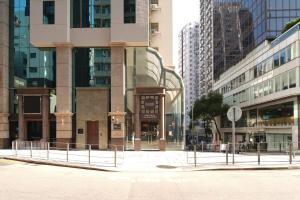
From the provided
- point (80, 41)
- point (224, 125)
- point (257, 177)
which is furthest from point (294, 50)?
point (224, 125)

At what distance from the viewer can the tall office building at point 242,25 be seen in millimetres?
Result: 61500

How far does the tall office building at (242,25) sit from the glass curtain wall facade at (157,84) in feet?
95.9

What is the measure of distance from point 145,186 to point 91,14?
24.0 metres

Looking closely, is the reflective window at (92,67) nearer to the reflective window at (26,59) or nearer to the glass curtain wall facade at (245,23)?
the reflective window at (26,59)

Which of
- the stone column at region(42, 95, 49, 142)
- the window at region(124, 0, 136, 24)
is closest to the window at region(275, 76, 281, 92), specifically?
the window at region(124, 0, 136, 24)

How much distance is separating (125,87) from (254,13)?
4153cm

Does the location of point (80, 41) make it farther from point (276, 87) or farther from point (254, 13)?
point (254, 13)

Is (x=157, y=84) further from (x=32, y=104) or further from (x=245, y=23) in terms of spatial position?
(x=245, y=23)

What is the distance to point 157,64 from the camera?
35844mm

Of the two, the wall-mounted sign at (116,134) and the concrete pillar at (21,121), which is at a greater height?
the concrete pillar at (21,121)

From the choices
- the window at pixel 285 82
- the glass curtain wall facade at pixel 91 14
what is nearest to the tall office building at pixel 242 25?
the window at pixel 285 82

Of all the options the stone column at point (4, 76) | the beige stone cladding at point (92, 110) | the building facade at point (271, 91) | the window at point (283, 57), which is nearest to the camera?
the beige stone cladding at point (92, 110)

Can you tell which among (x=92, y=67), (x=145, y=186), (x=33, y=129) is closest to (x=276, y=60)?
(x=92, y=67)

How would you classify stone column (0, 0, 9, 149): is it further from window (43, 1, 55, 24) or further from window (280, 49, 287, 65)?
window (280, 49, 287, 65)
